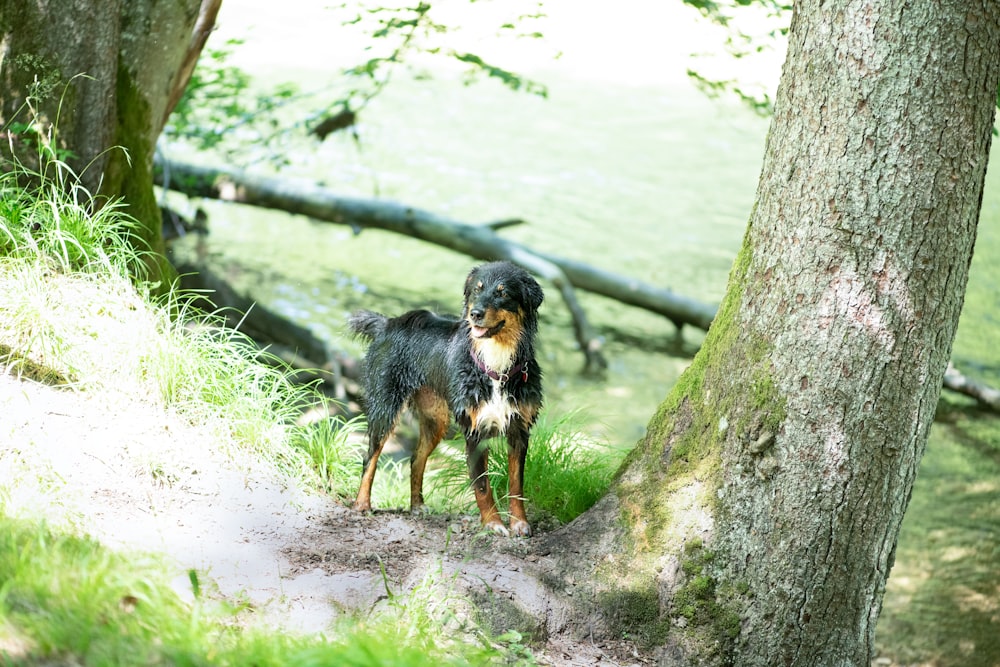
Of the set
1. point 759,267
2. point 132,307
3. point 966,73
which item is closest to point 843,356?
point 759,267

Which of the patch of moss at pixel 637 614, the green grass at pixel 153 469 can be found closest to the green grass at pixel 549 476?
the green grass at pixel 153 469

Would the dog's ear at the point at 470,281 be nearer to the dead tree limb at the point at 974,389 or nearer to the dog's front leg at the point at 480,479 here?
the dog's front leg at the point at 480,479

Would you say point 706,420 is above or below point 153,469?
above

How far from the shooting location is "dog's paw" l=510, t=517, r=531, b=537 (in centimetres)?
434

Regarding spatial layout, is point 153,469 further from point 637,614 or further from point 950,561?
point 950,561

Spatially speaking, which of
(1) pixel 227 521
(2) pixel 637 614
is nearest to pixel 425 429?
(1) pixel 227 521

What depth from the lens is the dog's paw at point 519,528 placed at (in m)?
4.34

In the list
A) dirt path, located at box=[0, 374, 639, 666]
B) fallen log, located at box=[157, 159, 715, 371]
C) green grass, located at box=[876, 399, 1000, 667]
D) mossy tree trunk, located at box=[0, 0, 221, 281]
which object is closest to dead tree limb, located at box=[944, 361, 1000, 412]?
green grass, located at box=[876, 399, 1000, 667]

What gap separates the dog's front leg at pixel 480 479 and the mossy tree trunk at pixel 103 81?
2.21m

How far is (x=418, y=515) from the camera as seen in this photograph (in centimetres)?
468

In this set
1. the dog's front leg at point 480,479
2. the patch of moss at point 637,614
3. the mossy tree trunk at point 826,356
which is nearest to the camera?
the mossy tree trunk at point 826,356

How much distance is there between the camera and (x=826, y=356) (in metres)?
3.51

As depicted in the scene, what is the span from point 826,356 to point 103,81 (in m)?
4.23

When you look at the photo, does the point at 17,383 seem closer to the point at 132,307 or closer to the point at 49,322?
the point at 49,322
